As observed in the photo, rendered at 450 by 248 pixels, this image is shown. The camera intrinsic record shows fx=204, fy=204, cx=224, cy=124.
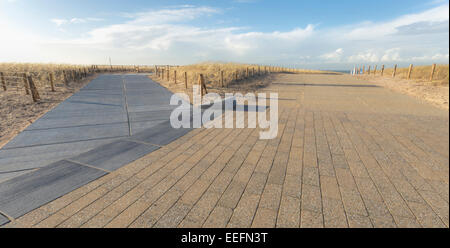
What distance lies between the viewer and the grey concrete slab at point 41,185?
2250 mm

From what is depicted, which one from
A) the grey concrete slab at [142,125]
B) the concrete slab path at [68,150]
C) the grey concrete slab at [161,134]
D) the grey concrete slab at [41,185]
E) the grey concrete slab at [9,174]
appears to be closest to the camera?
the grey concrete slab at [41,185]

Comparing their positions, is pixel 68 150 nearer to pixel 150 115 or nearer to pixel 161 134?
pixel 161 134

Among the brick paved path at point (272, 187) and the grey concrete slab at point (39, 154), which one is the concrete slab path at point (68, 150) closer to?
the grey concrete slab at point (39, 154)

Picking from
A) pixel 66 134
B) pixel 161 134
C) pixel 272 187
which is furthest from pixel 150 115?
pixel 272 187

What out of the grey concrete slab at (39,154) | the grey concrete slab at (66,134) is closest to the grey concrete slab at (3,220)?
the grey concrete slab at (39,154)

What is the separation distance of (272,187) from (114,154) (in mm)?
2736

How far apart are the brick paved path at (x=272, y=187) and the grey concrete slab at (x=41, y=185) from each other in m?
0.16

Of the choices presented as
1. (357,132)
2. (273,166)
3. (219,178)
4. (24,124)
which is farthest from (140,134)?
(357,132)

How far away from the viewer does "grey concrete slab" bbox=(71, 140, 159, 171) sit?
325cm

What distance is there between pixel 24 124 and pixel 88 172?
430 centimetres

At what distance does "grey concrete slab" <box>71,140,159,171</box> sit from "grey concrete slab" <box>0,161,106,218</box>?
0.18 meters

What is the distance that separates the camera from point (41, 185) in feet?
8.58

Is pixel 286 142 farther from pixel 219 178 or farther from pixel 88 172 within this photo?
pixel 88 172

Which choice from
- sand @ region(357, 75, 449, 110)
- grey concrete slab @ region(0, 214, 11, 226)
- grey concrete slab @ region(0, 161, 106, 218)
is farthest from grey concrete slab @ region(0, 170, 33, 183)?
sand @ region(357, 75, 449, 110)
